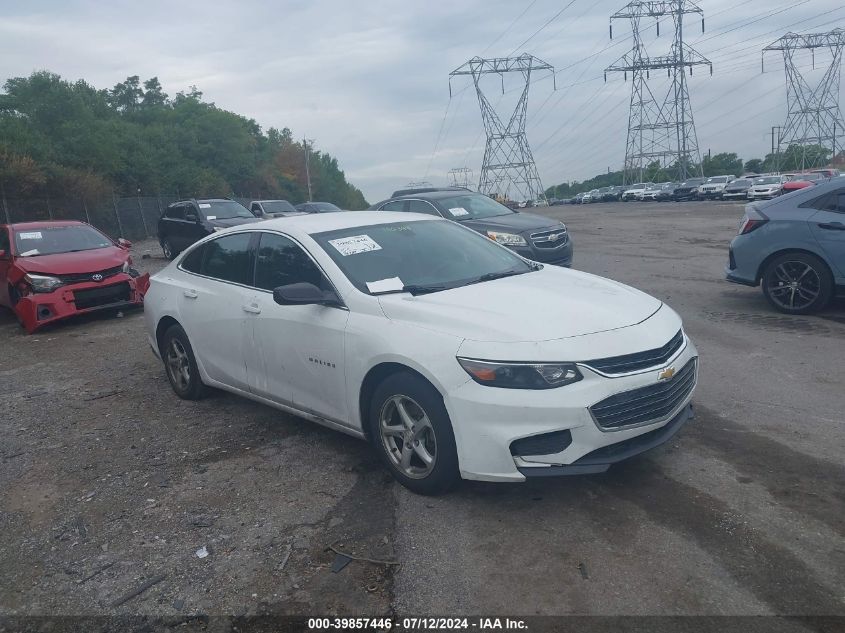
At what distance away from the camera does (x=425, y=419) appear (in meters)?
3.99

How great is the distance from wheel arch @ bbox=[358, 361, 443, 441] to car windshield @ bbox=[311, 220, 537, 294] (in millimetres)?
553

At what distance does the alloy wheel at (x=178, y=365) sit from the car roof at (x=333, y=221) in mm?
1360

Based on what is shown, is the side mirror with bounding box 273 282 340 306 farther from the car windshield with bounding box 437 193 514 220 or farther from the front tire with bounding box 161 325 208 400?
the car windshield with bounding box 437 193 514 220

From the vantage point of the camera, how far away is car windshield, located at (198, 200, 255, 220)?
19.3m

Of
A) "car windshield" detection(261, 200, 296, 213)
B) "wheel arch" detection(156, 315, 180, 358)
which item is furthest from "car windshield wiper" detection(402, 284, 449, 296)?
"car windshield" detection(261, 200, 296, 213)

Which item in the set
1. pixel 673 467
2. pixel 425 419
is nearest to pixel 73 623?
pixel 425 419

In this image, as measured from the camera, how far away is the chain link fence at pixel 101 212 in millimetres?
27455

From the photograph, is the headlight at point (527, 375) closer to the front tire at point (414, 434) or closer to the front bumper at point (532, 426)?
the front bumper at point (532, 426)

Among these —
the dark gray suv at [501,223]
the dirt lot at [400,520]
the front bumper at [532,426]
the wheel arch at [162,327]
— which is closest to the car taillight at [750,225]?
the dirt lot at [400,520]

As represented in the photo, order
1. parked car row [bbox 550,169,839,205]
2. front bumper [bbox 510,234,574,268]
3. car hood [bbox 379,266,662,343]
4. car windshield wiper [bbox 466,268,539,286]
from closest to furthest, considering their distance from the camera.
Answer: car hood [bbox 379,266,662,343] < car windshield wiper [bbox 466,268,539,286] < front bumper [bbox 510,234,574,268] < parked car row [bbox 550,169,839,205]

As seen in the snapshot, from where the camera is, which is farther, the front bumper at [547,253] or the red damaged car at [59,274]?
the front bumper at [547,253]

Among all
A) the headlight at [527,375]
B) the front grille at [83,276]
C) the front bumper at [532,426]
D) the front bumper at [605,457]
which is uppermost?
the front grille at [83,276]

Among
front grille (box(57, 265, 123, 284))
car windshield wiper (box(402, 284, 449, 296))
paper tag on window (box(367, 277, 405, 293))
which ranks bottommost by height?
front grille (box(57, 265, 123, 284))

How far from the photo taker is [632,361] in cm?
383
